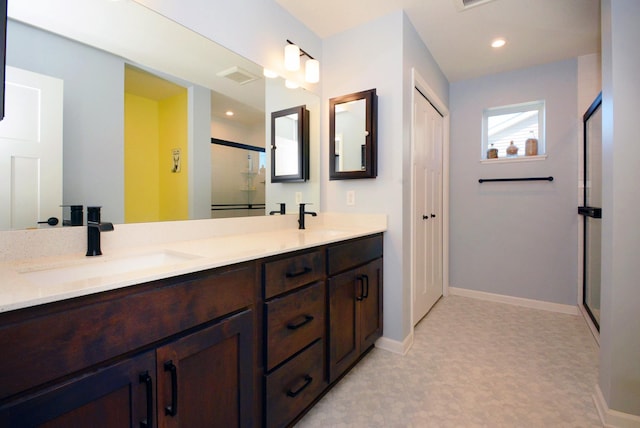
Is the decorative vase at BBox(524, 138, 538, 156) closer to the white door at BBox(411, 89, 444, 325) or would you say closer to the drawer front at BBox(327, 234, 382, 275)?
the white door at BBox(411, 89, 444, 325)

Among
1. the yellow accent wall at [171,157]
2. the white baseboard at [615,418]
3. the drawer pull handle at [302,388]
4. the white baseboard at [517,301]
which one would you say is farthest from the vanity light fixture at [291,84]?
the white baseboard at [517,301]

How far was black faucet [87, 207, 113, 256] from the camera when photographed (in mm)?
1117

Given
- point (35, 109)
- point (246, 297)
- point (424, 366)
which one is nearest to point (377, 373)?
point (424, 366)

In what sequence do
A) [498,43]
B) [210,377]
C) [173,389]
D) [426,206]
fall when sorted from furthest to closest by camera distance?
[426,206], [498,43], [210,377], [173,389]

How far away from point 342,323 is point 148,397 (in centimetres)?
105

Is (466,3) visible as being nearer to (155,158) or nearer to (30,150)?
(155,158)

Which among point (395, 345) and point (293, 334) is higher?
point (293, 334)

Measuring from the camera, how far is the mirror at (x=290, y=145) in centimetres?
206

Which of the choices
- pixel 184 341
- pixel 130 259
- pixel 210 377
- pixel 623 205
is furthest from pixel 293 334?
pixel 623 205

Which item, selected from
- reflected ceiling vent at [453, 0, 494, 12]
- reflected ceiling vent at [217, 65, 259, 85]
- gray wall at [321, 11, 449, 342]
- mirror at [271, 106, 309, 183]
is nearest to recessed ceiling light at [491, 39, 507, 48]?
reflected ceiling vent at [453, 0, 494, 12]

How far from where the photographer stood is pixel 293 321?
4.25 ft

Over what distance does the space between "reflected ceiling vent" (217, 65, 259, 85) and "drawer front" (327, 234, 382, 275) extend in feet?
3.76

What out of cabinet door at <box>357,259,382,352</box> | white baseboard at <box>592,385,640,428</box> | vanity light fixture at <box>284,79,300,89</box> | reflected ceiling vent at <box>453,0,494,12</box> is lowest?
white baseboard at <box>592,385,640,428</box>

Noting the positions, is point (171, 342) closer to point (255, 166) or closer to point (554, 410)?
point (255, 166)
